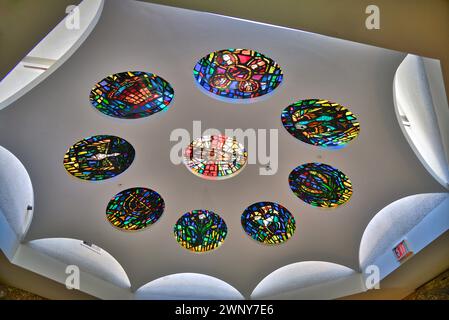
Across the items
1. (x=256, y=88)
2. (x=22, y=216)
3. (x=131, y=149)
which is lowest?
(x=22, y=216)

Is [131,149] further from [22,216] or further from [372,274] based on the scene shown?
[372,274]

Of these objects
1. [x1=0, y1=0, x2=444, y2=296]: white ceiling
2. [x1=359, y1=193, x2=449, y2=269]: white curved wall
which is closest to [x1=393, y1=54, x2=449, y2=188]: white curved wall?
[x1=0, y1=0, x2=444, y2=296]: white ceiling

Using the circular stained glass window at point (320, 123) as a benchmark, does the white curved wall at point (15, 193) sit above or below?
below

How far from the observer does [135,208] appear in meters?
12.2

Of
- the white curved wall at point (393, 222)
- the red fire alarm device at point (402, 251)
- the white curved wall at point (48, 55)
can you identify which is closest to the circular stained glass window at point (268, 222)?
the white curved wall at point (393, 222)

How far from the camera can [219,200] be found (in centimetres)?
1212

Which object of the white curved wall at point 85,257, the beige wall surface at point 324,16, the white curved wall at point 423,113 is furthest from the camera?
the white curved wall at point 85,257

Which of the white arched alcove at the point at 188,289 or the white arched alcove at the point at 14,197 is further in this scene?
the white arched alcove at the point at 188,289

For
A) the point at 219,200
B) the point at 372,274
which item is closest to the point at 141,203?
the point at 219,200

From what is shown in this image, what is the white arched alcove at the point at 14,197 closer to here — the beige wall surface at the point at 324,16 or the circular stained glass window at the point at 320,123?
the beige wall surface at the point at 324,16

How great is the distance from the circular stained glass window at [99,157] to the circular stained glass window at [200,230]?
2297 mm

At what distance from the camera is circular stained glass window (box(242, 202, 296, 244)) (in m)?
12.4

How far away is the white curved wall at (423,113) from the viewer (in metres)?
8.09
